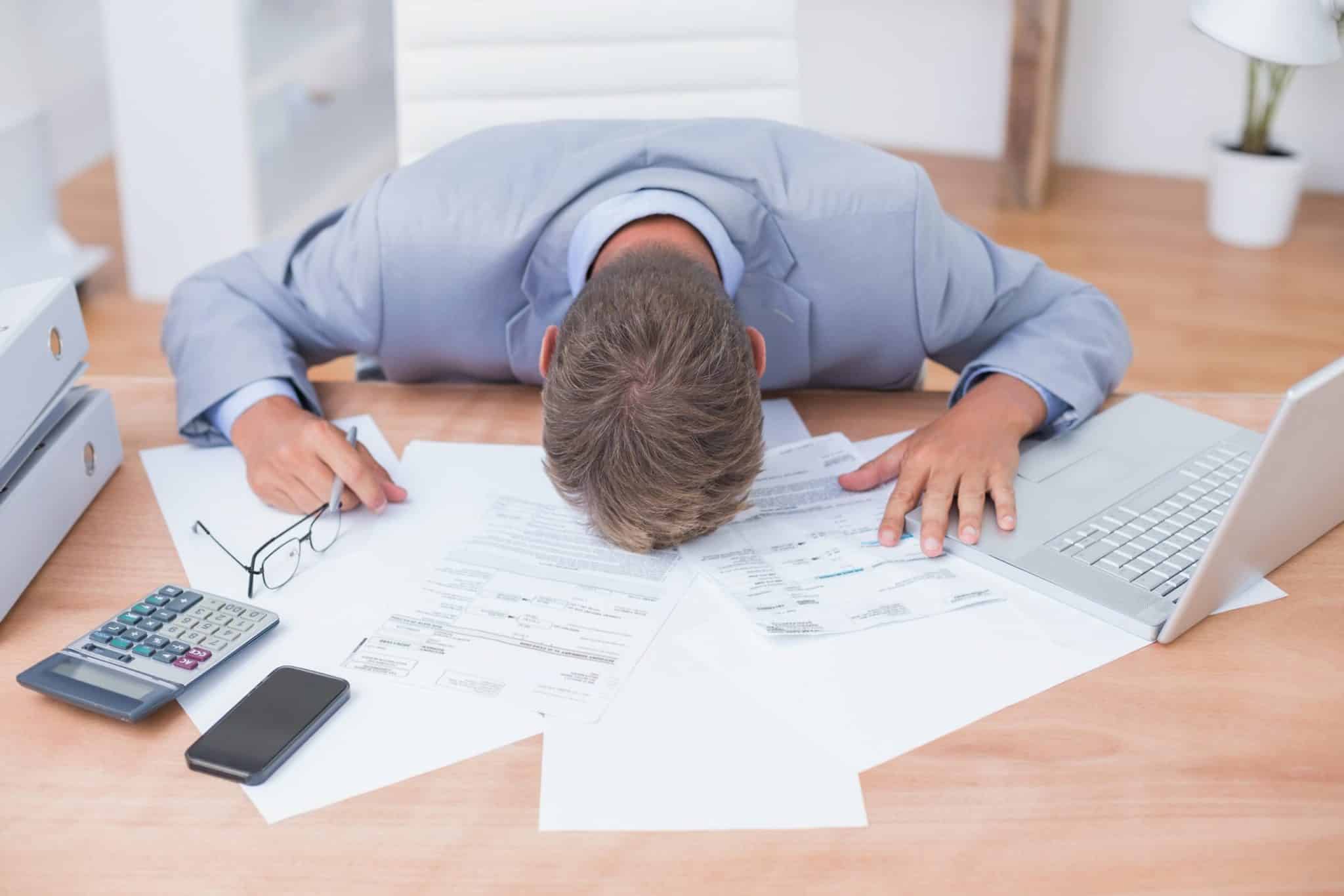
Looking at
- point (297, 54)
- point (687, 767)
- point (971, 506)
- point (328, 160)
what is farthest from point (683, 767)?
point (328, 160)

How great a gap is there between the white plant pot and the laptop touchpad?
2054 mm

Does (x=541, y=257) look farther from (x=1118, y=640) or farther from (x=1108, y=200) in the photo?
(x=1108, y=200)

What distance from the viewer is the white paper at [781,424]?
1.07 m

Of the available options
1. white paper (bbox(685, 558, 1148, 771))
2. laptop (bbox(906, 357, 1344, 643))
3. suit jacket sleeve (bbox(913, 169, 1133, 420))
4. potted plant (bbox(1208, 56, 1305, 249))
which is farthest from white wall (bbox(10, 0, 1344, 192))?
white paper (bbox(685, 558, 1148, 771))

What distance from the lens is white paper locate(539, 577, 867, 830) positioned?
661 mm

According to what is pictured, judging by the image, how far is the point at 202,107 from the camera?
245 centimetres

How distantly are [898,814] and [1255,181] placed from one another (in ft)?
8.28

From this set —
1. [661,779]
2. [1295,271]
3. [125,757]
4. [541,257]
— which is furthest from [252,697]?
[1295,271]

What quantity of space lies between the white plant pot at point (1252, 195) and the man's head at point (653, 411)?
229cm

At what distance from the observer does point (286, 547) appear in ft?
2.97

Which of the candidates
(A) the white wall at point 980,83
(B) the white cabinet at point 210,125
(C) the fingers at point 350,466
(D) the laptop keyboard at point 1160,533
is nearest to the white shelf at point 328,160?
(B) the white cabinet at point 210,125

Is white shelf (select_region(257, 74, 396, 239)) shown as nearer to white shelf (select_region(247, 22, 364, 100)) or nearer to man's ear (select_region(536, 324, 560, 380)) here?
white shelf (select_region(247, 22, 364, 100))

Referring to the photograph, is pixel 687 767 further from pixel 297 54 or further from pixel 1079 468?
pixel 297 54

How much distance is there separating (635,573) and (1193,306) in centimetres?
206
